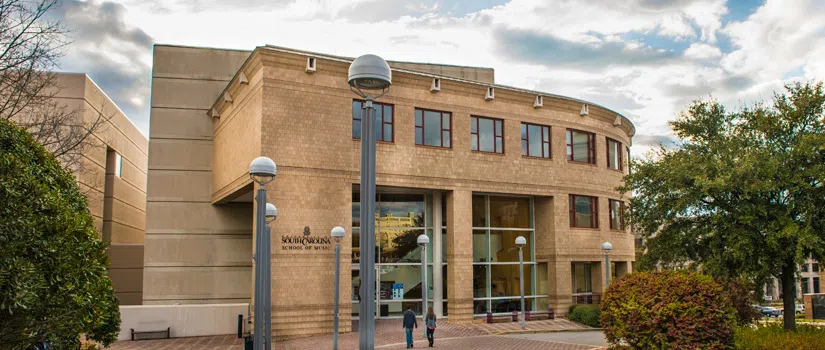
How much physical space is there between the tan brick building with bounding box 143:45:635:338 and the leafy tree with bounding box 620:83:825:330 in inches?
367

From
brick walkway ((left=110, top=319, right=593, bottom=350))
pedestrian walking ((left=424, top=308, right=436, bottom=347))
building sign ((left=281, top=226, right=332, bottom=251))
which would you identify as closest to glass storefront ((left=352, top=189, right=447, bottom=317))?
brick walkway ((left=110, top=319, right=593, bottom=350))

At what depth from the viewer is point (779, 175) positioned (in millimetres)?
19531

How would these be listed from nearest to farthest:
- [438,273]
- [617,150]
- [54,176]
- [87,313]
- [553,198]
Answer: [87,313], [54,176], [438,273], [553,198], [617,150]

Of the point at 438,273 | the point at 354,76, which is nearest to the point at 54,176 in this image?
the point at 354,76

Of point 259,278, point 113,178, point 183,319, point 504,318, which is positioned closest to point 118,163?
point 113,178

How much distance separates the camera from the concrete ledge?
2655cm

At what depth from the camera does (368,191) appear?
9.16m

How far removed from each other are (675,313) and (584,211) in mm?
17896

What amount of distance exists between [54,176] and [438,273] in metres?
21.9

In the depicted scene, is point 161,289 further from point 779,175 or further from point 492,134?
point 779,175

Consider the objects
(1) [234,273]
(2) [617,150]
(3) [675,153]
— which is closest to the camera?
(3) [675,153]

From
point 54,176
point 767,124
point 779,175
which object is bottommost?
point 54,176

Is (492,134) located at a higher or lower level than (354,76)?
higher

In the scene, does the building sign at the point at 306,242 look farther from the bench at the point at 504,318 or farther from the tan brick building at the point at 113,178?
the tan brick building at the point at 113,178
